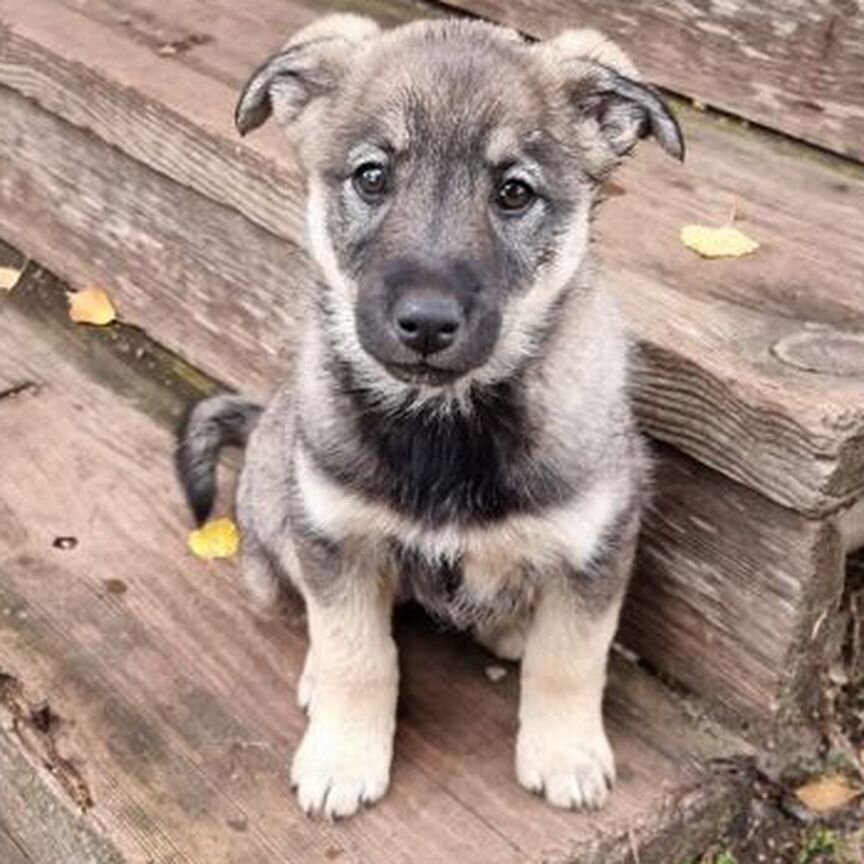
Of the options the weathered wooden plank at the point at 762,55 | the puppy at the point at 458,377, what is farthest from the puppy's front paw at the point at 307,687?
the weathered wooden plank at the point at 762,55

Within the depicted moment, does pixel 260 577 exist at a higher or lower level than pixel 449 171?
lower

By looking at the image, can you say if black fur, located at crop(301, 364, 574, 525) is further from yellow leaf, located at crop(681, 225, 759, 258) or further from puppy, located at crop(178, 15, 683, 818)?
yellow leaf, located at crop(681, 225, 759, 258)

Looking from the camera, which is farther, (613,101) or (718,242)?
(718,242)

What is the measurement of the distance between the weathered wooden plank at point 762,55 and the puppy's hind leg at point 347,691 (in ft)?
4.68

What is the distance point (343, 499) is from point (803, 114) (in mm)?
1491

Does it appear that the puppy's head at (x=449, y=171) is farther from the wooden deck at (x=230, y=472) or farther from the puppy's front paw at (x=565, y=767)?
the puppy's front paw at (x=565, y=767)

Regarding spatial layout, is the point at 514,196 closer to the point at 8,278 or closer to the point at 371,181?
the point at 371,181

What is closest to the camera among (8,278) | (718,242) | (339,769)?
(339,769)

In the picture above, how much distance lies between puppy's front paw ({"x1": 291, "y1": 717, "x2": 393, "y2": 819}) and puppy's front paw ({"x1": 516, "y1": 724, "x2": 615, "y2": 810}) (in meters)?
0.23

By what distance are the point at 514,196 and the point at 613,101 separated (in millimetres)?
246

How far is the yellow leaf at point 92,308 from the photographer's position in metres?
3.92

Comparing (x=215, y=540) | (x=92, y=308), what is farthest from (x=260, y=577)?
(x=92, y=308)

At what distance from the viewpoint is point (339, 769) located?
8.53ft

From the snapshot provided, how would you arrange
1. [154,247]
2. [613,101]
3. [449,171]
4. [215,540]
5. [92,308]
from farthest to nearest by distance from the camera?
[92,308], [154,247], [215,540], [613,101], [449,171]
